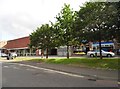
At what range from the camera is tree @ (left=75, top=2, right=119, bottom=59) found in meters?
19.9

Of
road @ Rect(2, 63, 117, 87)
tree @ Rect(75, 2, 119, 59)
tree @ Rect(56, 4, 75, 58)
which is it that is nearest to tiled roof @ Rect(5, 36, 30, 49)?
tree @ Rect(56, 4, 75, 58)

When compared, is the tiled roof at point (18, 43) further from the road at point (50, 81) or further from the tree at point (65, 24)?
the road at point (50, 81)

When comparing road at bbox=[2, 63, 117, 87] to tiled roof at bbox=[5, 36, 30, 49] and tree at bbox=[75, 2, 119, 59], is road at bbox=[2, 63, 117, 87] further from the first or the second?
tiled roof at bbox=[5, 36, 30, 49]

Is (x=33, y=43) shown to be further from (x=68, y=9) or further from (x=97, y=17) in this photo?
(x=97, y=17)

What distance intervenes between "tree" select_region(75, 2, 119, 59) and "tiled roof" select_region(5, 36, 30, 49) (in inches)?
1764

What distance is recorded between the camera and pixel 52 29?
32.5 meters

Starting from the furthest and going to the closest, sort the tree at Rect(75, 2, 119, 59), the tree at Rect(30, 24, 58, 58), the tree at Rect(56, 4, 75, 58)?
the tree at Rect(30, 24, 58, 58), the tree at Rect(56, 4, 75, 58), the tree at Rect(75, 2, 119, 59)

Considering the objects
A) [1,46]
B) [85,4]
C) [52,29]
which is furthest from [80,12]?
[1,46]

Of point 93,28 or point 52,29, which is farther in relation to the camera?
point 52,29

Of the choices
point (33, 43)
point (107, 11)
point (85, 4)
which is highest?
point (85, 4)

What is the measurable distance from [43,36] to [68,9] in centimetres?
625

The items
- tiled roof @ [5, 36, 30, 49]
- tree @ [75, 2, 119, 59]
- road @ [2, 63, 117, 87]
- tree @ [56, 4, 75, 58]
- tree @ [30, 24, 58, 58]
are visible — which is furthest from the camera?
tiled roof @ [5, 36, 30, 49]

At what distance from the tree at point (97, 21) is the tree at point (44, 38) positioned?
28.4 ft

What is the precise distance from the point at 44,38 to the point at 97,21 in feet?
43.8
